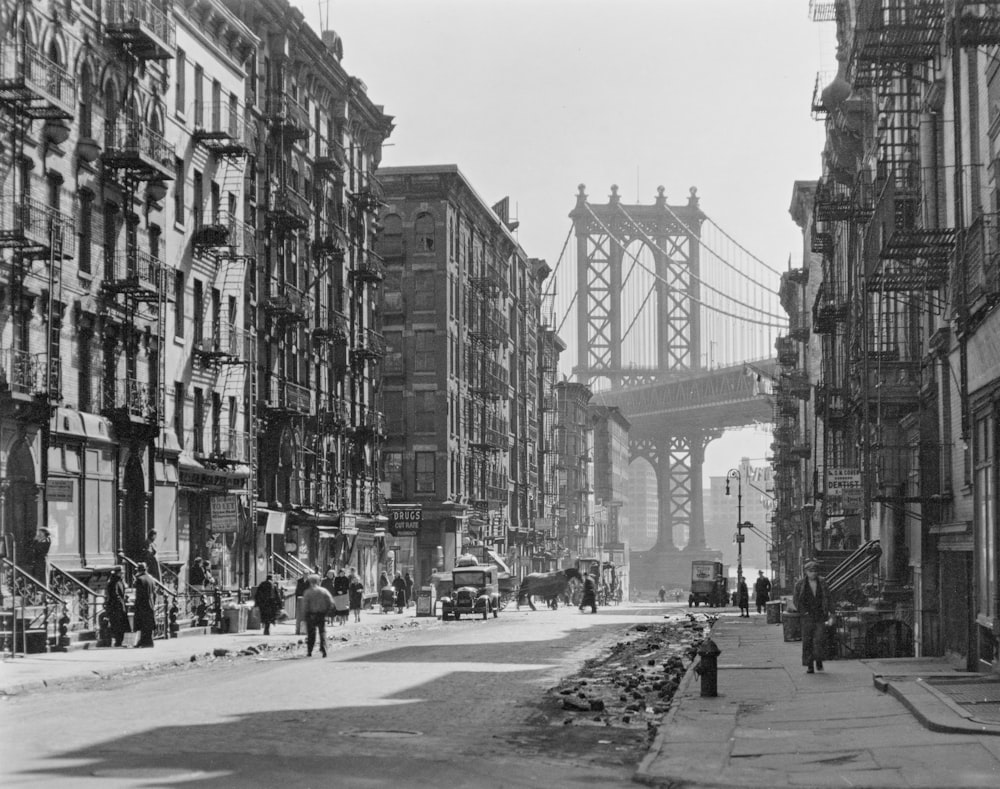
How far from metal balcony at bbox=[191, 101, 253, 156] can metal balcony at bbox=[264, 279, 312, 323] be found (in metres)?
5.65

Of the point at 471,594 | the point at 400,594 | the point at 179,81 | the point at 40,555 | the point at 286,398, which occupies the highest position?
the point at 179,81

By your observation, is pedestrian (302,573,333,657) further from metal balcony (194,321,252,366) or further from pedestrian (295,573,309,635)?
metal balcony (194,321,252,366)

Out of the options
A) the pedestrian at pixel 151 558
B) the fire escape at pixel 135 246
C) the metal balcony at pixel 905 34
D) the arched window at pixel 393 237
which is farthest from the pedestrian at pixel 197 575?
the arched window at pixel 393 237

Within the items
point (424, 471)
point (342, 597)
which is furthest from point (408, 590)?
point (342, 597)

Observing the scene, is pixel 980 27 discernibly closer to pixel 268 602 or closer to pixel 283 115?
pixel 268 602

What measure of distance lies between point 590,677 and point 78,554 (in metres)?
16.2

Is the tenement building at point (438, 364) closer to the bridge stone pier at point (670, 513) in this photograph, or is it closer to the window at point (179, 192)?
the window at point (179, 192)

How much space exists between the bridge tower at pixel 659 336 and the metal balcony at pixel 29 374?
121 metres

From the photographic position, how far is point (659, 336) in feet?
557

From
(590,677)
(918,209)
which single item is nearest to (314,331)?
(918,209)

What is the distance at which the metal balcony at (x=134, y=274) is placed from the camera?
132 ft

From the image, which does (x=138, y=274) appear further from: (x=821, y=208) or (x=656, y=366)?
(x=656, y=366)

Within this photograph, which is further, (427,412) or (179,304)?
(427,412)

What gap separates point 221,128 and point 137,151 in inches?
425
